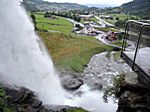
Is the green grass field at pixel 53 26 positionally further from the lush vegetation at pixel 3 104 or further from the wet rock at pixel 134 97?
the wet rock at pixel 134 97

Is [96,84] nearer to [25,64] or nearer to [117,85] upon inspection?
[25,64]

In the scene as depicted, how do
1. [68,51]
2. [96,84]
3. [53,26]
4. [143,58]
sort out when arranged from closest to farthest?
[143,58] → [96,84] → [68,51] → [53,26]

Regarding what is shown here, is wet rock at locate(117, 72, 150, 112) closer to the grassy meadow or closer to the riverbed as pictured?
the riverbed

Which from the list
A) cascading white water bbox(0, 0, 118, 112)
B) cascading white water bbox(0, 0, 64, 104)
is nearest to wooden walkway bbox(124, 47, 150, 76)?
cascading white water bbox(0, 0, 118, 112)

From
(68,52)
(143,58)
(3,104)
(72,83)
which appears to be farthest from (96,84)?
(143,58)

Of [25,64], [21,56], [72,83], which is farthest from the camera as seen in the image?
[72,83]
